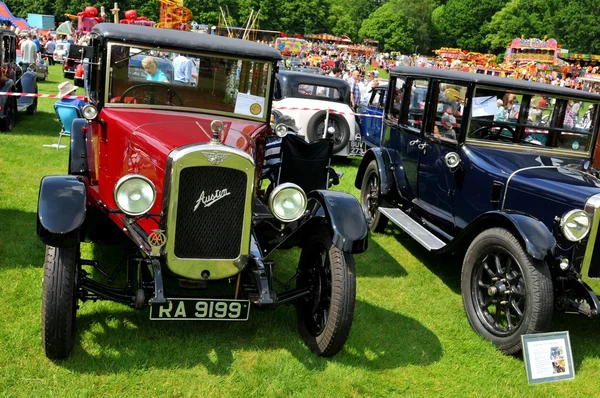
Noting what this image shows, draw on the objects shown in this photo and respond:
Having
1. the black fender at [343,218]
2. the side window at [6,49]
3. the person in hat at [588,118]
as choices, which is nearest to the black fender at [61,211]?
Result: the black fender at [343,218]

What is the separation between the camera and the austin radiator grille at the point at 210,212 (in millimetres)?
3301

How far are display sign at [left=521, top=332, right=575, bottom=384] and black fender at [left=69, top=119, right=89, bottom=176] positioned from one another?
143 inches

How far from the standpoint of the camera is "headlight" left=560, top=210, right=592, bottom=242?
4000 millimetres

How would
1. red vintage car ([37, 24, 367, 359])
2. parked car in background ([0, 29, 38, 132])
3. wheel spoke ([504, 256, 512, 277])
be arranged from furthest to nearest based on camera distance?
parked car in background ([0, 29, 38, 132]) < wheel spoke ([504, 256, 512, 277]) < red vintage car ([37, 24, 367, 359])

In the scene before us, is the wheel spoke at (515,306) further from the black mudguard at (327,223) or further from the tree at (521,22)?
the tree at (521,22)

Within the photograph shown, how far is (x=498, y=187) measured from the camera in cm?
479

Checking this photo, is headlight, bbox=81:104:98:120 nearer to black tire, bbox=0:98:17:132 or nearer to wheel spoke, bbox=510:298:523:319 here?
wheel spoke, bbox=510:298:523:319

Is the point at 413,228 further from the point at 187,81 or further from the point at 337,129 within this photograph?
the point at 337,129

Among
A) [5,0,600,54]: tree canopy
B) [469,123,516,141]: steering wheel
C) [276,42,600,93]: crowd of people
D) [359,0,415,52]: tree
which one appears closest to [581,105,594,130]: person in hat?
[469,123,516,141]: steering wheel

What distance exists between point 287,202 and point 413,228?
240cm

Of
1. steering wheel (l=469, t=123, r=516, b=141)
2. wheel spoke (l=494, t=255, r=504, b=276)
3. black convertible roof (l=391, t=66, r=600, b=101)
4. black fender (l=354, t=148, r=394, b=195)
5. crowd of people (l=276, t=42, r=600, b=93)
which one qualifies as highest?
crowd of people (l=276, t=42, r=600, b=93)

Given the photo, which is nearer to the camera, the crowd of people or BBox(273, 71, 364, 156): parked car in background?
BBox(273, 71, 364, 156): parked car in background

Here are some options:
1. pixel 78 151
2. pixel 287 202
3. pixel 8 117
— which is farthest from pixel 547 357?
pixel 8 117

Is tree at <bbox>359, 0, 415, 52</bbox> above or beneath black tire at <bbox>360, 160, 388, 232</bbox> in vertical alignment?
above
